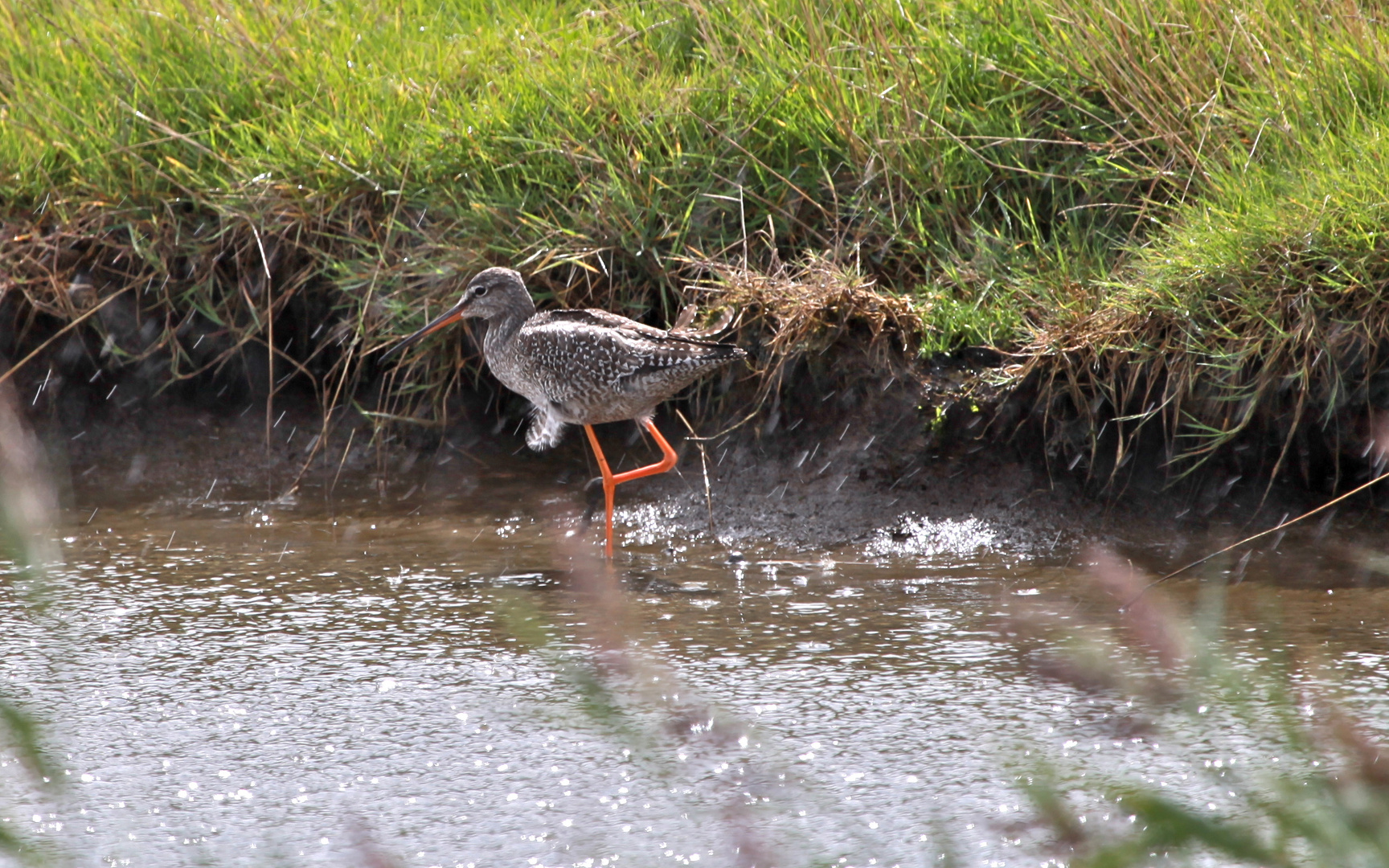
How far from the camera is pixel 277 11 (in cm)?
611

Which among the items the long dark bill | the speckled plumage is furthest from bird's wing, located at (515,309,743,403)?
the long dark bill

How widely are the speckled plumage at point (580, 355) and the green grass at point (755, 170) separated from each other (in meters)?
0.27

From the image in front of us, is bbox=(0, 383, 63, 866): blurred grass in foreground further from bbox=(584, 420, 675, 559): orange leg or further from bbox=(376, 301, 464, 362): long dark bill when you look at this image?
bbox=(584, 420, 675, 559): orange leg

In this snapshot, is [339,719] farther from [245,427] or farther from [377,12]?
[377,12]

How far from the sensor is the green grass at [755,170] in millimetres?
4492

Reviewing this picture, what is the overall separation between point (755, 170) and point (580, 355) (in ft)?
3.66

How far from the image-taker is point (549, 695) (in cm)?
333

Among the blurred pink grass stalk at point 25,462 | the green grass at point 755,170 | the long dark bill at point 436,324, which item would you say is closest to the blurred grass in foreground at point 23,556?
the blurred pink grass stalk at point 25,462

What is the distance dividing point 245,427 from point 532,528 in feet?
4.66

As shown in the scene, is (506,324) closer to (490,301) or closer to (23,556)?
(490,301)

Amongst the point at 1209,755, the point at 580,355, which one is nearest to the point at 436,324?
the point at 580,355

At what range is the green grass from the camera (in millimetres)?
4492

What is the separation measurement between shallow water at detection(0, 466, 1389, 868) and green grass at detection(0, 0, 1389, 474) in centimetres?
84

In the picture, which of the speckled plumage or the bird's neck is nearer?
the speckled plumage
